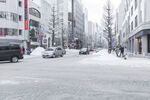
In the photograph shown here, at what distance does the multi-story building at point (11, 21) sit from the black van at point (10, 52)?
79.1ft

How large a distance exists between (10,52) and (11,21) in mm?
27421

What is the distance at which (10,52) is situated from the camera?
17.7 meters

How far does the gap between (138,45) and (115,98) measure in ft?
113

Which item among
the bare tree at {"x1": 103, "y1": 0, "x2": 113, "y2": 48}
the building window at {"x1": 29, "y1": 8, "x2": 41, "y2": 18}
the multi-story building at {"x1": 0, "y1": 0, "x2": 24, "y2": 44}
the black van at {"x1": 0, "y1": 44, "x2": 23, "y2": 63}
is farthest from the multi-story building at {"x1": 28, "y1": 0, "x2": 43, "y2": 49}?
the black van at {"x1": 0, "y1": 44, "x2": 23, "y2": 63}

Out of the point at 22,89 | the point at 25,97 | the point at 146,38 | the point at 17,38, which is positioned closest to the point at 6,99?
the point at 25,97

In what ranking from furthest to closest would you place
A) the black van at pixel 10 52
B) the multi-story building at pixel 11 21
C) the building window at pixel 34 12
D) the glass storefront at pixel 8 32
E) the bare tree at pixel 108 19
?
1. the building window at pixel 34 12
2. the bare tree at pixel 108 19
3. the multi-story building at pixel 11 21
4. the glass storefront at pixel 8 32
5. the black van at pixel 10 52

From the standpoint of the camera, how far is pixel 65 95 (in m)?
5.38

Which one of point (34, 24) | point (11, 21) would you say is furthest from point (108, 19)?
point (34, 24)

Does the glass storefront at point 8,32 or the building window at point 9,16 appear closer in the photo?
the glass storefront at point 8,32

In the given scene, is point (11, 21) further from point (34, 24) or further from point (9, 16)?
point (34, 24)

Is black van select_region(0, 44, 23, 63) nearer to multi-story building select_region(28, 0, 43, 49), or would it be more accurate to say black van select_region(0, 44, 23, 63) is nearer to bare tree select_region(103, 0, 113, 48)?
bare tree select_region(103, 0, 113, 48)

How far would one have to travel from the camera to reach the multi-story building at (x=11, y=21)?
4100 cm

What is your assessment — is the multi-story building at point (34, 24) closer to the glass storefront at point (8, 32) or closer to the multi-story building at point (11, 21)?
the multi-story building at point (11, 21)

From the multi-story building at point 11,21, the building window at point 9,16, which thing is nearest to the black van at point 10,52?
the multi-story building at point 11,21
